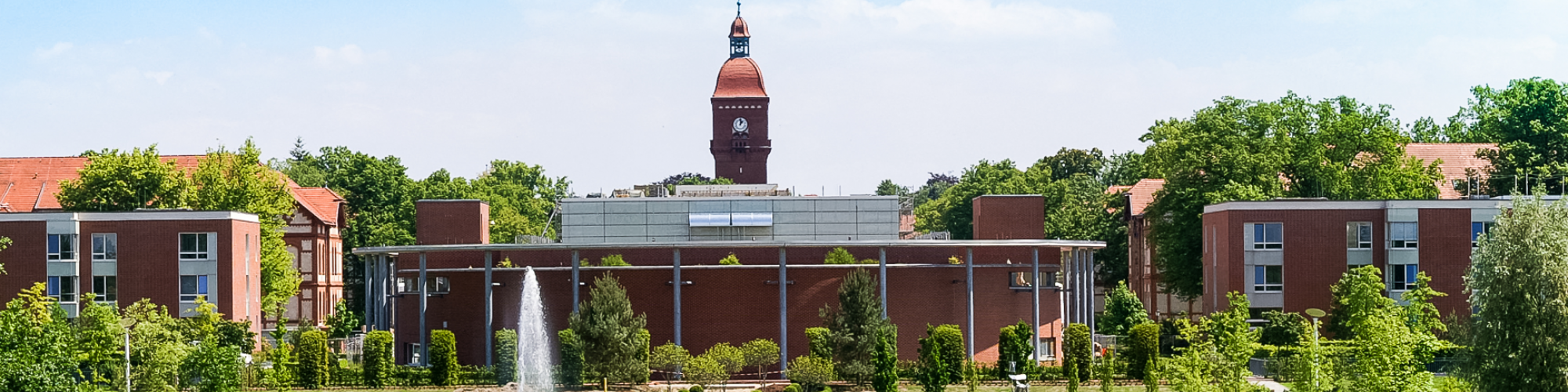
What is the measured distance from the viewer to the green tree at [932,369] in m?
52.2

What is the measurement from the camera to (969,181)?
115 metres

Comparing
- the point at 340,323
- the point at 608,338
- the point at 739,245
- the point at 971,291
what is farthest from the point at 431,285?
the point at 971,291

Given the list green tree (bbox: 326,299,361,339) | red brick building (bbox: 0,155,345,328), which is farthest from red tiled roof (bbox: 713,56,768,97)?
green tree (bbox: 326,299,361,339)

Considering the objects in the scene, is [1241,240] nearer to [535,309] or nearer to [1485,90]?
[535,309]

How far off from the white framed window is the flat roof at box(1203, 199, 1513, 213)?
3916cm

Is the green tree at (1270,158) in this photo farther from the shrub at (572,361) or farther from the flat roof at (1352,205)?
the shrub at (572,361)

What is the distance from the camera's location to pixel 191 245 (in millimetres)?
64562

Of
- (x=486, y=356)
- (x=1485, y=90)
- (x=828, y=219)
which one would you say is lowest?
(x=486, y=356)

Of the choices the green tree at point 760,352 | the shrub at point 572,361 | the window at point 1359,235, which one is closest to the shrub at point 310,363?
the shrub at point 572,361

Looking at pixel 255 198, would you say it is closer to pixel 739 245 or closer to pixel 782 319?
pixel 739 245

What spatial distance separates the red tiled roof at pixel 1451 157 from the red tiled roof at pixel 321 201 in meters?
50.0

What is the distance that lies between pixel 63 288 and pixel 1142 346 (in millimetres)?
35935

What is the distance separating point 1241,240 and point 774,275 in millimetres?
15910

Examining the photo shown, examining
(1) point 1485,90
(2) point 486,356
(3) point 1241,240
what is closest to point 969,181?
(1) point 1485,90
